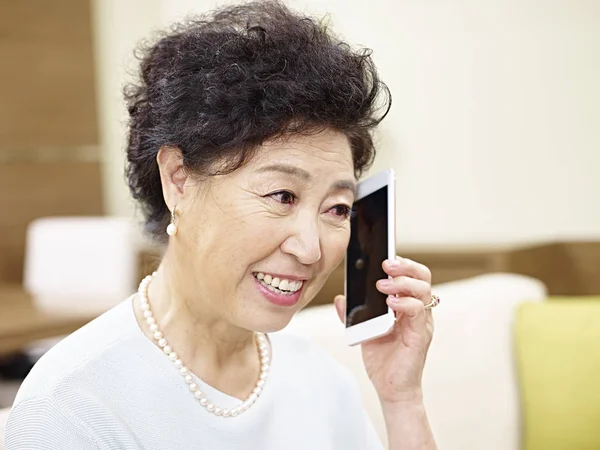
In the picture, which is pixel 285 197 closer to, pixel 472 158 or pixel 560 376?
pixel 560 376

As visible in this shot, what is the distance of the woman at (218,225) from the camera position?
1.15 metres

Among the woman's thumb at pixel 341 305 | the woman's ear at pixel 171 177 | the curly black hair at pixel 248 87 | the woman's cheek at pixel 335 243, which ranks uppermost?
the curly black hair at pixel 248 87

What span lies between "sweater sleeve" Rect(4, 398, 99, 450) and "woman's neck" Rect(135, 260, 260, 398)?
213mm

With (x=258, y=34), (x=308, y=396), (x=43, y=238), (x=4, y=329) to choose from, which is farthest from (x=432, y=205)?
(x=258, y=34)

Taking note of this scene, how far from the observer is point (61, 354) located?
1.17m

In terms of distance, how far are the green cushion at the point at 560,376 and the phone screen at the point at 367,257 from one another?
74 cm

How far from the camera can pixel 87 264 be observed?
11.9 feet

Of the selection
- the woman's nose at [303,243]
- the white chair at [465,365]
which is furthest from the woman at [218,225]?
the white chair at [465,365]

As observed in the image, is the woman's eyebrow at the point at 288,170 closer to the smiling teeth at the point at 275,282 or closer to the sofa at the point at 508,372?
the smiling teeth at the point at 275,282

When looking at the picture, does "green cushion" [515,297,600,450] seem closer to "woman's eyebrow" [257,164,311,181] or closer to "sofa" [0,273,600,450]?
"sofa" [0,273,600,450]

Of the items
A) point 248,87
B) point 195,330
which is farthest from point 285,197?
point 195,330

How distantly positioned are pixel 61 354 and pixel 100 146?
12.5 ft

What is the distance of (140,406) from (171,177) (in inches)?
12.9

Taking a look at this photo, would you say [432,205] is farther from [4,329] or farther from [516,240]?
[4,329]
